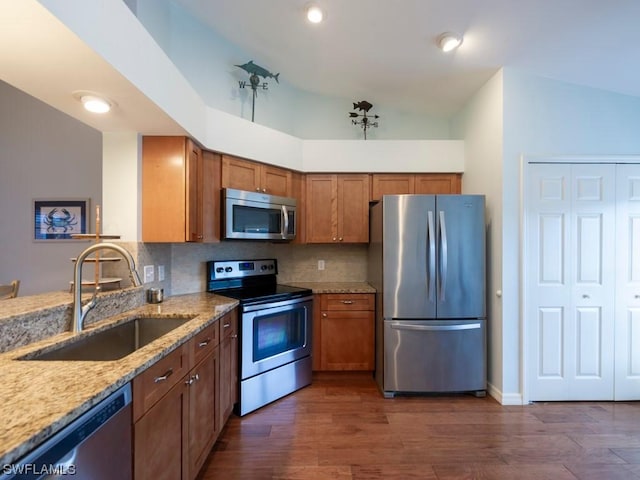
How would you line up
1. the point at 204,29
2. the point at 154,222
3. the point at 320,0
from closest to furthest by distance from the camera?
the point at 320,0
the point at 154,222
the point at 204,29

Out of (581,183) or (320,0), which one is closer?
(320,0)

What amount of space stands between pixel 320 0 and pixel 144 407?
8.04 ft

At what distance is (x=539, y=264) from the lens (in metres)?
2.38

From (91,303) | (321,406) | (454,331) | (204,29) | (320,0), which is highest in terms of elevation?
(204,29)

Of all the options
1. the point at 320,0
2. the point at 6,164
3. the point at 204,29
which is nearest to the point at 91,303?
the point at 320,0

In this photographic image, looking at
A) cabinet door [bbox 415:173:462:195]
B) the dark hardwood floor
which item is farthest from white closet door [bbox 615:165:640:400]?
cabinet door [bbox 415:173:462:195]

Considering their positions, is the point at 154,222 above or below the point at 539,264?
above

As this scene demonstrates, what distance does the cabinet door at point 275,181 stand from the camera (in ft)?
8.92

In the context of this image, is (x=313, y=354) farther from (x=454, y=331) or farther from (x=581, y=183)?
(x=581, y=183)

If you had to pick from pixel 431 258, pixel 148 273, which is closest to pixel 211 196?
pixel 148 273

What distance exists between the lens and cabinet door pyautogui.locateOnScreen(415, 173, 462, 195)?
10.0 ft

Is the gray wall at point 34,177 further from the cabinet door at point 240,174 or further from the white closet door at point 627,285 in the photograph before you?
the white closet door at point 627,285

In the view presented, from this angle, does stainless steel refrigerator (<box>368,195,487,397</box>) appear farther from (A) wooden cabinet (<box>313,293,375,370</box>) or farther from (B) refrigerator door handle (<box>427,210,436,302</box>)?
(A) wooden cabinet (<box>313,293,375,370</box>)

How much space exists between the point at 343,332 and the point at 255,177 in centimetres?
171
